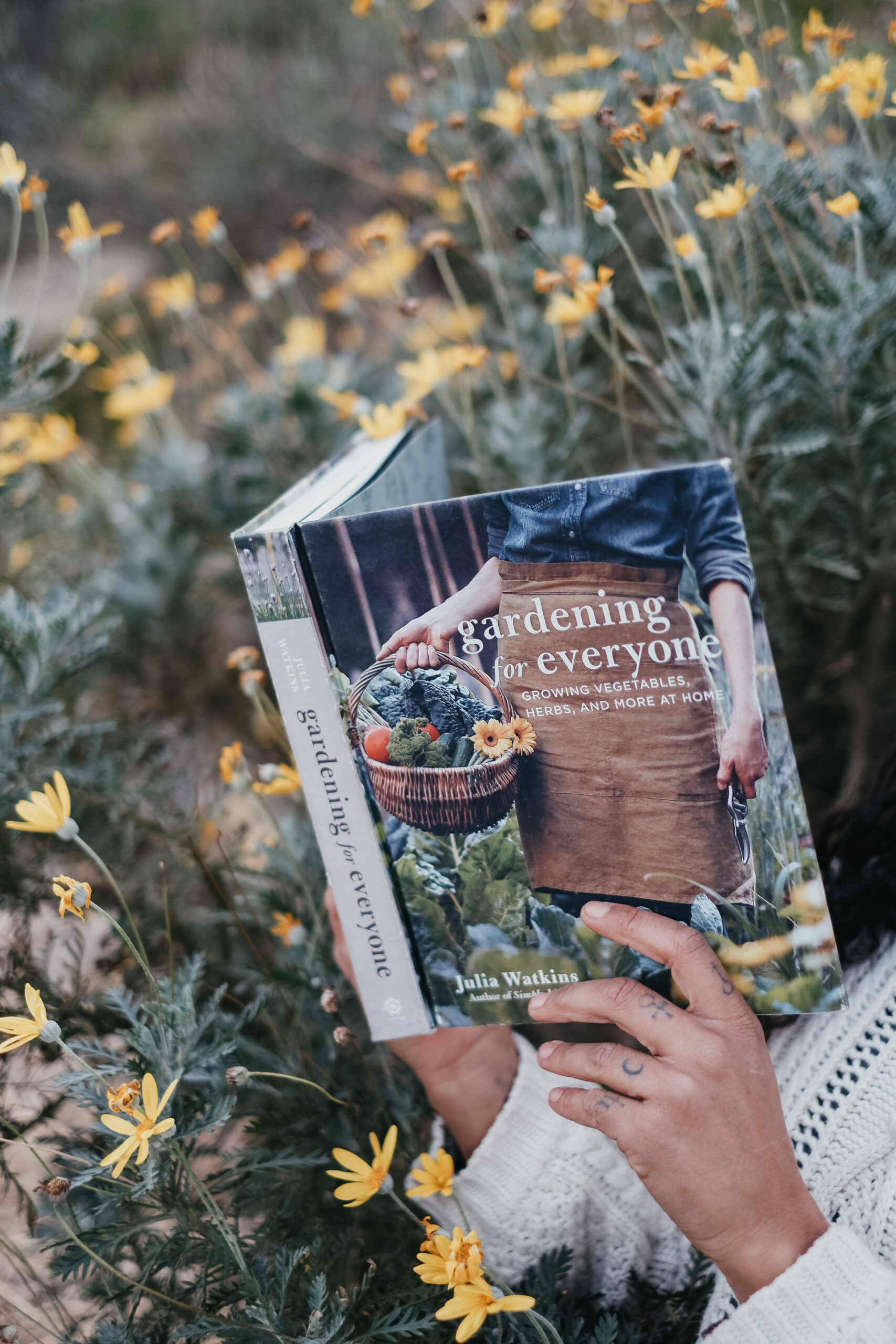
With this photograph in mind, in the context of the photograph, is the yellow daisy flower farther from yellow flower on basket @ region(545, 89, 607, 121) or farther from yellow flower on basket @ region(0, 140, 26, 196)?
yellow flower on basket @ region(545, 89, 607, 121)

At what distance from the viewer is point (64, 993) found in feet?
2.46

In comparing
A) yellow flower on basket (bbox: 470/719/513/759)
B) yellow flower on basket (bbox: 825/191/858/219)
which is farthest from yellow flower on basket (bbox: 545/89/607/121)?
yellow flower on basket (bbox: 470/719/513/759)

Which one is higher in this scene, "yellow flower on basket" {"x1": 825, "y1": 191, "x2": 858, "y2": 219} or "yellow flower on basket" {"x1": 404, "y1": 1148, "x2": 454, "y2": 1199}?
"yellow flower on basket" {"x1": 825, "y1": 191, "x2": 858, "y2": 219}

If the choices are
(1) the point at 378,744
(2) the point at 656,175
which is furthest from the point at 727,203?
(1) the point at 378,744

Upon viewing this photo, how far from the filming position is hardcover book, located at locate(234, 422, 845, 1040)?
1.89 ft

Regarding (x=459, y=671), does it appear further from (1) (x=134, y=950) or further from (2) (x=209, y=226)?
(2) (x=209, y=226)

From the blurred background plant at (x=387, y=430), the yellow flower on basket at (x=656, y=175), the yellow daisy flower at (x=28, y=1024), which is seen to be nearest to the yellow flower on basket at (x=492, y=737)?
the blurred background plant at (x=387, y=430)

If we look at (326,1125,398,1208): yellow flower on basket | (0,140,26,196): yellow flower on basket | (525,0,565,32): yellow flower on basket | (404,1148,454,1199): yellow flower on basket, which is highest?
(525,0,565,32): yellow flower on basket

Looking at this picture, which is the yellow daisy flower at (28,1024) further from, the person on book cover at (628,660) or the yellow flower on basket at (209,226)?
the yellow flower on basket at (209,226)

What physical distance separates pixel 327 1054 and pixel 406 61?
1143mm

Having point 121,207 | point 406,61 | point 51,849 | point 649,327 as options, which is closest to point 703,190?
point 649,327

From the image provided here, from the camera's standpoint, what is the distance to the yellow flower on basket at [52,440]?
1.31 m

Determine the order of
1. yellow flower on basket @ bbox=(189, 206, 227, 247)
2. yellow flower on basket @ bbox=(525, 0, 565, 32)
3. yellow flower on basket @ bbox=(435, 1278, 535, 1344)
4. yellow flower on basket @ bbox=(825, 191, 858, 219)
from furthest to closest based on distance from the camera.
Result: 1. yellow flower on basket @ bbox=(189, 206, 227, 247)
2. yellow flower on basket @ bbox=(525, 0, 565, 32)
3. yellow flower on basket @ bbox=(825, 191, 858, 219)
4. yellow flower on basket @ bbox=(435, 1278, 535, 1344)

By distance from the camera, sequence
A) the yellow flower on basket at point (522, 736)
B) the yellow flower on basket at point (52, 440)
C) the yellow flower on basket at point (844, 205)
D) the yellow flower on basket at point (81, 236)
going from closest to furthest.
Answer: the yellow flower on basket at point (522, 736) → the yellow flower on basket at point (844, 205) → the yellow flower on basket at point (81, 236) → the yellow flower on basket at point (52, 440)
